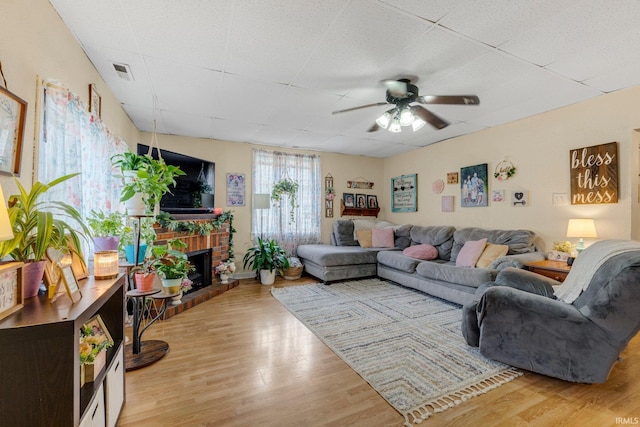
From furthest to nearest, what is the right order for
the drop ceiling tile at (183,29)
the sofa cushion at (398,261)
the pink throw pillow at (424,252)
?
the pink throw pillow at (424,252) < the sofa cushion at (398,261) < the drop ceiling tile at (183,29)

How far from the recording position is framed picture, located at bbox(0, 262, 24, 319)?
34.4 inches

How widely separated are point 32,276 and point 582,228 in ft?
13.7

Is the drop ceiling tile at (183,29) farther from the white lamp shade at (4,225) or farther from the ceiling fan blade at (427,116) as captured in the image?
the ceiling fan blade at (427,116)

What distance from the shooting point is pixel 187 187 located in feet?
12.3

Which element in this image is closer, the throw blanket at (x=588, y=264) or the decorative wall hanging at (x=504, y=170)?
the throw blanket at (x=588, y=264)

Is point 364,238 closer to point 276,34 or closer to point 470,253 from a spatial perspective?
point 470,253

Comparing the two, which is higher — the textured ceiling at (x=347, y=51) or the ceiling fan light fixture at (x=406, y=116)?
the textured ceiling at (x=347, y=51)

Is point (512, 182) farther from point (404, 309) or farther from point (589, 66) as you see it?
point (404, 309)

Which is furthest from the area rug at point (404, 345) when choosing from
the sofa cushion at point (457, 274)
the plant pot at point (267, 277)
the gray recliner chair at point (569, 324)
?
the plant pot at point (267, 277)

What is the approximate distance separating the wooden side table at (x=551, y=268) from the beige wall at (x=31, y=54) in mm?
4047

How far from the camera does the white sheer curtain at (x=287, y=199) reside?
16.2 feet

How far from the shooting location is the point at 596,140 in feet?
9.53

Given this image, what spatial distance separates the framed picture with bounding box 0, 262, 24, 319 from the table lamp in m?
4.06

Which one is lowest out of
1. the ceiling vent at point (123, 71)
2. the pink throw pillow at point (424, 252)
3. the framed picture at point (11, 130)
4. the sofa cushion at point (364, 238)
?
the pink throw pillow at point (424, 252)
